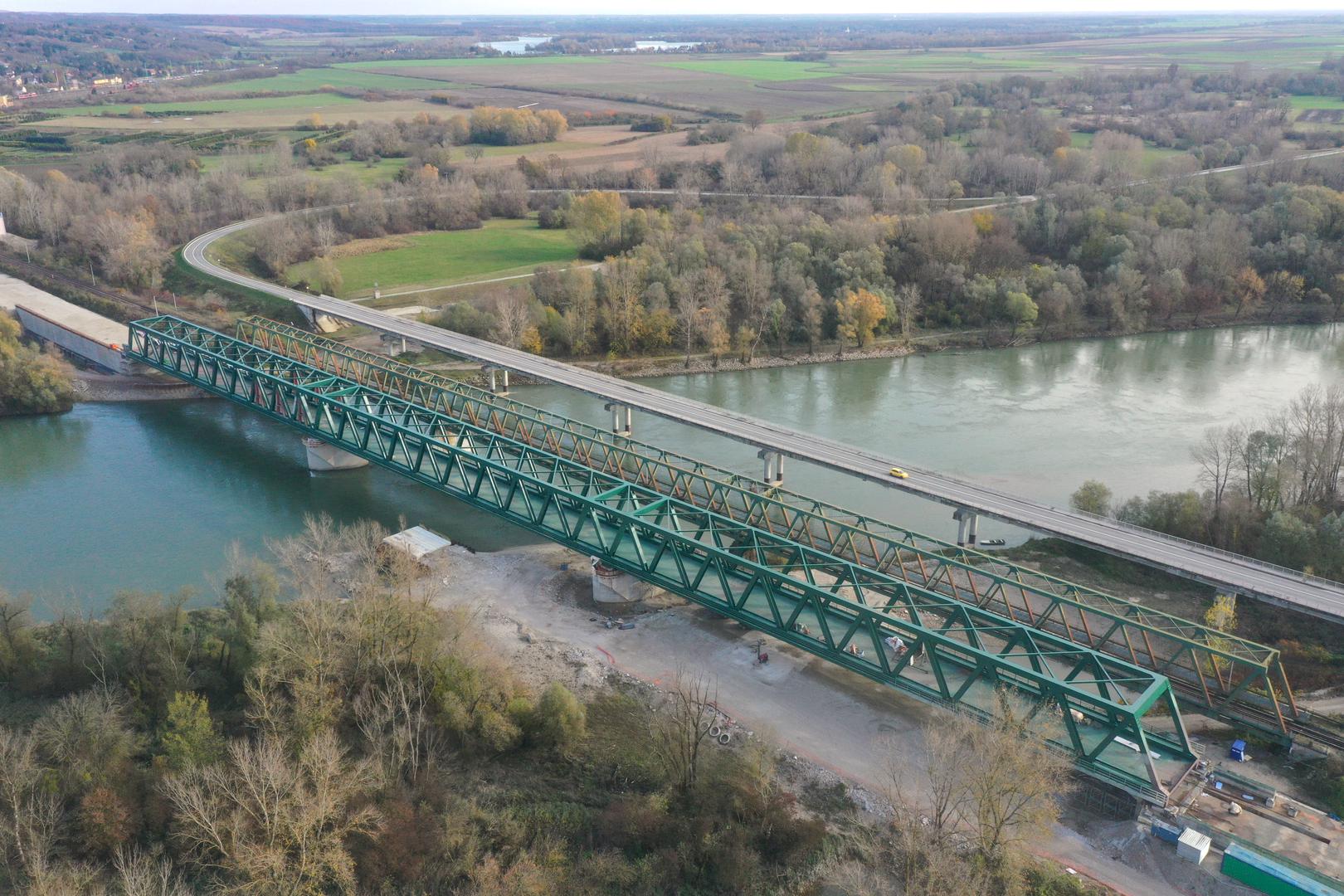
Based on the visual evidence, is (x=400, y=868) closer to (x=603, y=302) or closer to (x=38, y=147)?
(x=603, y=302)

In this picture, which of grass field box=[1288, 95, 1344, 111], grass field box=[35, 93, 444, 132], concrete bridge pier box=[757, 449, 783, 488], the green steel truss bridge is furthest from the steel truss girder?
grass field box=[1288, 95, 1344, 111]

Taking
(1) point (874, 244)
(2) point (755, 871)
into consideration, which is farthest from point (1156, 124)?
(2) point (755, 871)

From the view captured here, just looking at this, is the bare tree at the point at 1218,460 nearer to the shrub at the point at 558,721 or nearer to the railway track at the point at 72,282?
the shrub at the point at 558,721

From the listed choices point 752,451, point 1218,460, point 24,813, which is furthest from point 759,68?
point 24,813

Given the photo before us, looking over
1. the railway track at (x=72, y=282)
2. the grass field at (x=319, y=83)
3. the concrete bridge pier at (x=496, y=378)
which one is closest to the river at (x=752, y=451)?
the concrete bridge pier at (x=496, y=378)

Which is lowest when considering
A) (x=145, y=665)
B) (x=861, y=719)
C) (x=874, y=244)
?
(x=861, y=719)

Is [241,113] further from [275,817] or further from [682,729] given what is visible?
[682,729]

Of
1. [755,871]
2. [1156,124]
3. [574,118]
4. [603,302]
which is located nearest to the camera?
[755,871]
